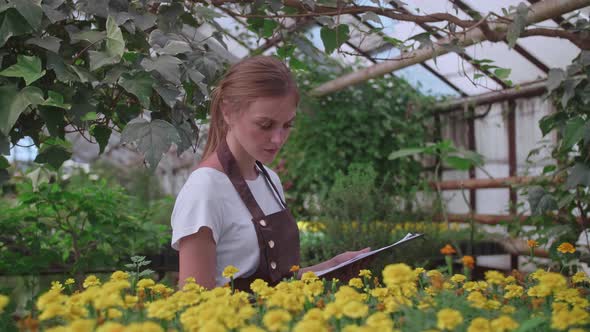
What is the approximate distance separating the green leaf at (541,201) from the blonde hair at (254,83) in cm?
213

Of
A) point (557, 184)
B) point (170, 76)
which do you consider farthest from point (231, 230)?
point (557, 184)

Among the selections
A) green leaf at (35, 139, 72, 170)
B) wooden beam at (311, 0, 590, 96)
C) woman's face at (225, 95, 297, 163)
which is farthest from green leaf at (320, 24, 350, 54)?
green leaf at (35, 139, 72, 170)

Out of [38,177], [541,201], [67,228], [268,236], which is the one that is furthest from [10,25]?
[541,201]

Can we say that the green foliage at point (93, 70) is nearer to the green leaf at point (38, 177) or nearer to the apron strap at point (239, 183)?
the apron strap at point (239, 183)

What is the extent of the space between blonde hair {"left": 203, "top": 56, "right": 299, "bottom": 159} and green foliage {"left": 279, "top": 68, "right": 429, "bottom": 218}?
4721mm

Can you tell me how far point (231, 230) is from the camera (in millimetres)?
1598

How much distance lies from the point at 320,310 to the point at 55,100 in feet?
2.87

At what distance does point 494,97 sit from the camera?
19.9 feet

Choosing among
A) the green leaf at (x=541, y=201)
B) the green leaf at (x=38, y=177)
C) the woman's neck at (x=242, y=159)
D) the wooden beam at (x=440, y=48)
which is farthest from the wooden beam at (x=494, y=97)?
the woman's neck at (x=242, y=159)

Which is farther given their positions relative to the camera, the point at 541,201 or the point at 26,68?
the point at 541,201

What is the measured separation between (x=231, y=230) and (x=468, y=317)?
0.77 meters

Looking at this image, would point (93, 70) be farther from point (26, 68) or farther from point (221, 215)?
point (221, 215)

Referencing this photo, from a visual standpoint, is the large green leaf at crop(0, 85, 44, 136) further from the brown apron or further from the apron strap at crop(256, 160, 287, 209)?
the apron strap at crop(256, 160, 287, 209)

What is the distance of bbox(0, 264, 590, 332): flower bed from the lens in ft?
2.48
